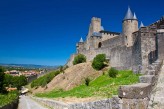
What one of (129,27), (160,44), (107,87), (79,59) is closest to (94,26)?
(79,59)

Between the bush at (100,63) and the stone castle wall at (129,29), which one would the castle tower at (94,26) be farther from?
the stone castle wall at (129,29)

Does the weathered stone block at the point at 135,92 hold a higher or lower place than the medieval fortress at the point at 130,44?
lower

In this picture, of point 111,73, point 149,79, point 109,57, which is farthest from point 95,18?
point 149,79

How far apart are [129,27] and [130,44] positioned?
2.93 meters

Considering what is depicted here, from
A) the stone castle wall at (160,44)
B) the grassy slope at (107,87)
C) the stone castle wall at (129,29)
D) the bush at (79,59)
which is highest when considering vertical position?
the stone castle wall at (129,29)

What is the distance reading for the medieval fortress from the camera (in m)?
29.3

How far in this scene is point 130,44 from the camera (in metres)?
43.2

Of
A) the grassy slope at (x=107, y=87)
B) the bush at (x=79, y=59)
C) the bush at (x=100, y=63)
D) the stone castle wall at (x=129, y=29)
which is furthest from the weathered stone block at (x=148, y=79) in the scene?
the bush at (x=79, y=59)

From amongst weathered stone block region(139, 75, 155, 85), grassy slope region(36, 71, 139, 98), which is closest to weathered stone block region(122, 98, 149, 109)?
weathered stone block region(139, 75, 155, 85)

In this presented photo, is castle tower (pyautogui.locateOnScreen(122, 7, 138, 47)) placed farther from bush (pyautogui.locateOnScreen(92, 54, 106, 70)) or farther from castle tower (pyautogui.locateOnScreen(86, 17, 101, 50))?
castle tower (pyautogui.locateOnScreen(86, 17, 101, 50))

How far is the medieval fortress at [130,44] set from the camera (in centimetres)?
2927

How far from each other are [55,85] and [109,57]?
12572 millimetres

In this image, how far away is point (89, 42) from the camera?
61.8 meters

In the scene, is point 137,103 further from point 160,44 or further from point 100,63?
point 100,63
